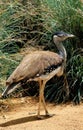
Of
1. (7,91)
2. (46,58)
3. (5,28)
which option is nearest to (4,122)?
(7,91)

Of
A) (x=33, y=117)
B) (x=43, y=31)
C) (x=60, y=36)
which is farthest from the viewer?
(x=43, y=31)

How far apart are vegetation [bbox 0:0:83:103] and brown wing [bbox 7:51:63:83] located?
1.08m

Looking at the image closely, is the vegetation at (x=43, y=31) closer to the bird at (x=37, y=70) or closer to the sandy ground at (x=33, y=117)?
the sandy ground at (x=33, y=117)

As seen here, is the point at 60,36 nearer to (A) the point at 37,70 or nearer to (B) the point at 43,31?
(A) the point at 37,70

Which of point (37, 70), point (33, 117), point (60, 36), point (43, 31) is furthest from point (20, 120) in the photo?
point (43, 31)

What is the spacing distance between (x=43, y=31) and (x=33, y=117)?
239 centimetres

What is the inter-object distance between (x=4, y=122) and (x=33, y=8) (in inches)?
129

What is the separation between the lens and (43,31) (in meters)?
10.0

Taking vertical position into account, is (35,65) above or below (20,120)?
above

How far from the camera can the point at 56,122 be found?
758cm

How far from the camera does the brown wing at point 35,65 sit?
7.67 meters

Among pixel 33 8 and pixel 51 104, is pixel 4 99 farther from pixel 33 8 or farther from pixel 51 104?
pixel 33 8

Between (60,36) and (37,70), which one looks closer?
(37,70)

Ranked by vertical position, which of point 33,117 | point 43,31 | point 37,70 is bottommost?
point 33,117
